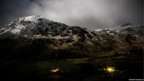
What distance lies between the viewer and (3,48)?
7761 inches

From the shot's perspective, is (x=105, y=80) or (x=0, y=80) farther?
(x=0, y=80)

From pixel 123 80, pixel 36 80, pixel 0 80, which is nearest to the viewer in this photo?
pixel 123 80

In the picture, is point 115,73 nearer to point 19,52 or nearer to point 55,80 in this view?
point 55,80

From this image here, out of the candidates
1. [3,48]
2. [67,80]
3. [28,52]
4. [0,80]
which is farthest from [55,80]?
[3,48]

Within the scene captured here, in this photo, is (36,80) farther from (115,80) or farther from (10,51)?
(10,51)

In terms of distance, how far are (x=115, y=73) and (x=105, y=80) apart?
378cm

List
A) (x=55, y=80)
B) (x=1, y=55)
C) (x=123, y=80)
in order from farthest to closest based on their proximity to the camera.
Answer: (x=1, y=55) < (x=55, y=80) < (x=123, y=80)

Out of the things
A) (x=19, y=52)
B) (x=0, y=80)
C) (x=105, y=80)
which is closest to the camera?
(x=105, y=80)

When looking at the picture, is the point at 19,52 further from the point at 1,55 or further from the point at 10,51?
the point at 1,55

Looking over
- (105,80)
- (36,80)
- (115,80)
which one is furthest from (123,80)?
(36,80)

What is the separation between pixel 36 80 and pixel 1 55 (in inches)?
4682

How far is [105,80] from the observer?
3966 centimetres

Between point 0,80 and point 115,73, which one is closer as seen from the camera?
point 115,73

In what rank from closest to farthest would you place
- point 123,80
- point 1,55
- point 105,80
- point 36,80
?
point 123,80 → point 105,80 → point 36,80 → point 1,55
